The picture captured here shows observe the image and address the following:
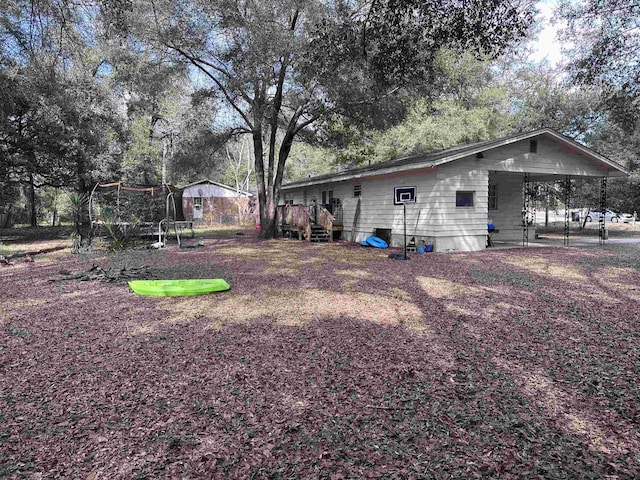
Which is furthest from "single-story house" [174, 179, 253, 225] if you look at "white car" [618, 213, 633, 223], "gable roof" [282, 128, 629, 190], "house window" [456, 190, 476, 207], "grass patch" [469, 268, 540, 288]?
"white car" [618, 213, 633, 223]

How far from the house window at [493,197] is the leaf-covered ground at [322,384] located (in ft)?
34.0

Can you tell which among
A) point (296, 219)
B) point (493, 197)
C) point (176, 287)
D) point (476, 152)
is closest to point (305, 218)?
point (296, 219)

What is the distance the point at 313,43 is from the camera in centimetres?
726

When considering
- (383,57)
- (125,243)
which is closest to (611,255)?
(383,57)

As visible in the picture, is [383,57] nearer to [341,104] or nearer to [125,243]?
[341,104]

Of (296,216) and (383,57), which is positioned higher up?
(383,57)

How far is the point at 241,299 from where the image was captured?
6.01m

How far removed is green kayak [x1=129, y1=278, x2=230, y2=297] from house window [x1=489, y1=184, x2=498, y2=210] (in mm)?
13187

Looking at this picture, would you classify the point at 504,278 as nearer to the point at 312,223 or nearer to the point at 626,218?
the point at 312,223

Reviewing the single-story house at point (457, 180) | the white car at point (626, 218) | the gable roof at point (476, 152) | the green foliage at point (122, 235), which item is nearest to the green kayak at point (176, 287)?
the single-story house at point (457, 180)

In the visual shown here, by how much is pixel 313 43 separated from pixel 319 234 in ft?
32.2

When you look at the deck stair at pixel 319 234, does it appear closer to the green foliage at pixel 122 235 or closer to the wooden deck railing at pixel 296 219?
the wooden deck railing at pixel 296 219

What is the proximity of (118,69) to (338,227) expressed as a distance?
1124cm

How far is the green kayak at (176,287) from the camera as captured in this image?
6.24 meters
